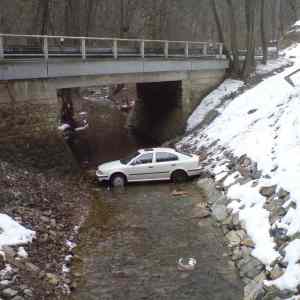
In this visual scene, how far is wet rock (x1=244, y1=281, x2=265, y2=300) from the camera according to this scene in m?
9.91

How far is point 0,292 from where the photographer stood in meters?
9.52

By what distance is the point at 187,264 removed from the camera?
11.9m

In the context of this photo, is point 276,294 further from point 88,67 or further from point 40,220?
point 88,67

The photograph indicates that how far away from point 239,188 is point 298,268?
610 cm

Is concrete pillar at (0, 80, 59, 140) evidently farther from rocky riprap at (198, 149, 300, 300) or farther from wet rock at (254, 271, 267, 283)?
wet rock at (254, 271, 267, 283)

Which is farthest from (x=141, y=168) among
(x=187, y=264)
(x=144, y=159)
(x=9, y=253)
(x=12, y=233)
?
(x=9, y=253)

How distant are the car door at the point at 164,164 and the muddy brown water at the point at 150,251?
150cm

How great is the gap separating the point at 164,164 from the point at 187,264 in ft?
25.0

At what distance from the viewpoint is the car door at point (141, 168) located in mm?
18938

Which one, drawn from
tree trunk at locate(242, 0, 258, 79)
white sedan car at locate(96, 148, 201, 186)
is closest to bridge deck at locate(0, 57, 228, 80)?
tree trunk at locate(242, 0, 258, 79)

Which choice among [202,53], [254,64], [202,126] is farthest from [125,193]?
[254,64]

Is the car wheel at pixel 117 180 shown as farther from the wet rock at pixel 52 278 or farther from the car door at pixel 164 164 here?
the wet rock at pixel 52 278

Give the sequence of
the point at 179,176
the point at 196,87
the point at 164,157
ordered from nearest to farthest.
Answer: the point at 164,157 → the point at 179,176 → the point at 196,87

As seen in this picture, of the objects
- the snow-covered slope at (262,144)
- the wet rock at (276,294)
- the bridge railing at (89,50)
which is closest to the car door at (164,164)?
the snow-covered slope at (262,144)
